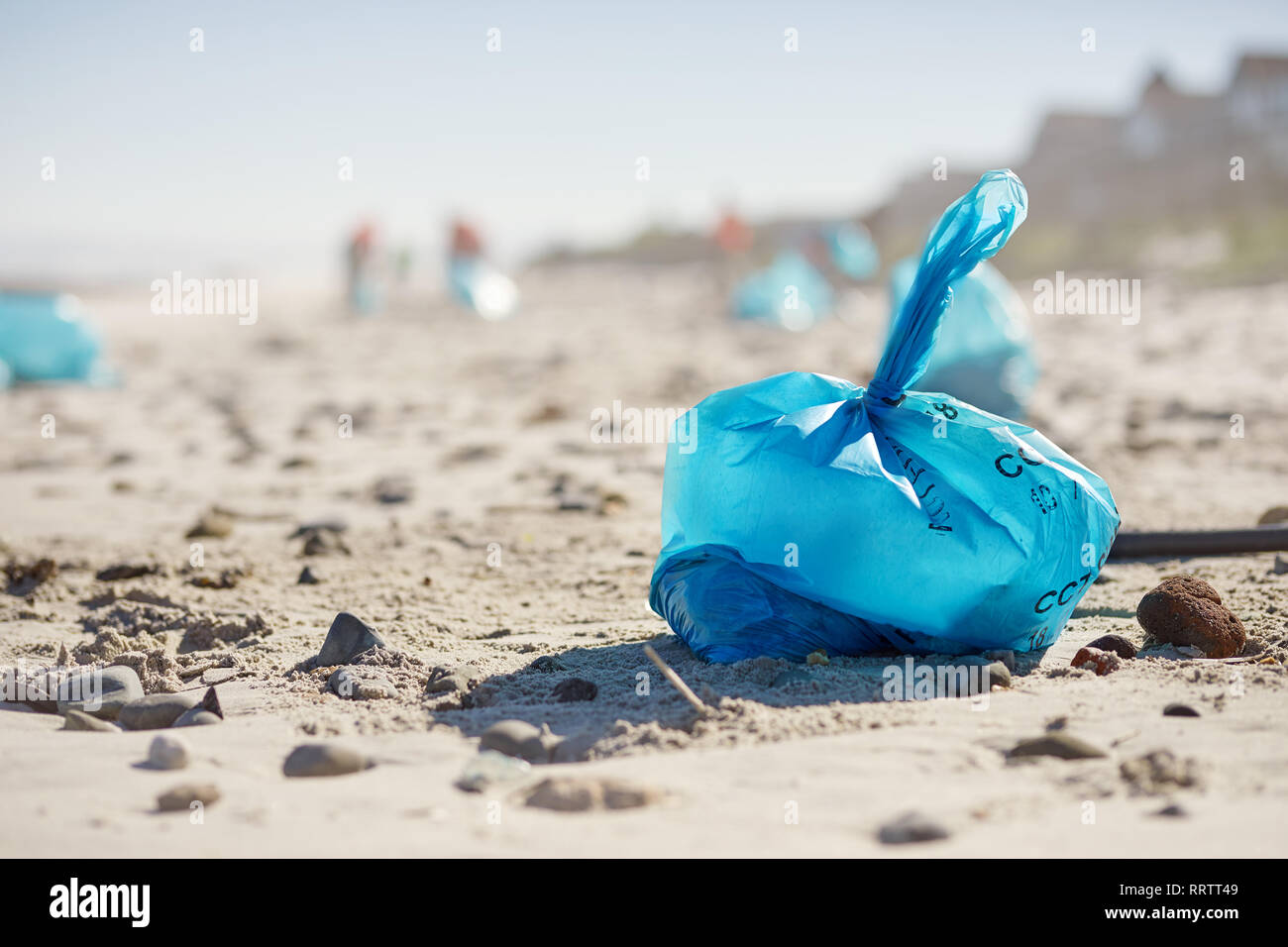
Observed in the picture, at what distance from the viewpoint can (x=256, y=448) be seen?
5.37 metres

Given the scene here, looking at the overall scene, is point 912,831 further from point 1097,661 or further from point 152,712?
point 152,712

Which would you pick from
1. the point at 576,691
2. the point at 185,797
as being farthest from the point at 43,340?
the point at 185,797

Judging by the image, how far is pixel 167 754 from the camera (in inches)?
72.3

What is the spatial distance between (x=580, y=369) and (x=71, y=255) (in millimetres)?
48474

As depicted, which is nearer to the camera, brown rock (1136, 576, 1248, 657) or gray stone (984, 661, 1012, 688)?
gray stone (984, 661, 1012, 688)

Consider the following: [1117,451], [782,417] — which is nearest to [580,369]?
[1117,451]

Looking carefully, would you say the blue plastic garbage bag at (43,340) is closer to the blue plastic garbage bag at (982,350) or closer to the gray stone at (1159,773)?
the blue plastic garbage bag at (982,350)

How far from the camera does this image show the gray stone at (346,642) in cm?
238

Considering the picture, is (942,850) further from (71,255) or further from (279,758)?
(71,255)

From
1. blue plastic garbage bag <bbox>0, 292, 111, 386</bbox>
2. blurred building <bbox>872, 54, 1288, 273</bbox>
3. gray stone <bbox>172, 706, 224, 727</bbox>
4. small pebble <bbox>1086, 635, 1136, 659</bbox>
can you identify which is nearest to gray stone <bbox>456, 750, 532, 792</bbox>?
gray stone <bbox>172, 706, 224, 727</bbox>

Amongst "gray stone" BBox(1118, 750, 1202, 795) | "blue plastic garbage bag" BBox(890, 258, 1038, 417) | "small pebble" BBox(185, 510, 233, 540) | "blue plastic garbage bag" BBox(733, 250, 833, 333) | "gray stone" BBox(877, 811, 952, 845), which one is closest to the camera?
"gray stone" BBox(877, 811, 952, 845)

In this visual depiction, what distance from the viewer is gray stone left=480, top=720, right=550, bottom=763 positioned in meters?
1.86

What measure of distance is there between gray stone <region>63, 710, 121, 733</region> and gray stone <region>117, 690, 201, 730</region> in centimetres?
3

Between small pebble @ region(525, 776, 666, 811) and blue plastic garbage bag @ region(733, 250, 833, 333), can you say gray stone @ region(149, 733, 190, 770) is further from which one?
blue plastic garbage bag @ region(733, 250, 833, 333)
